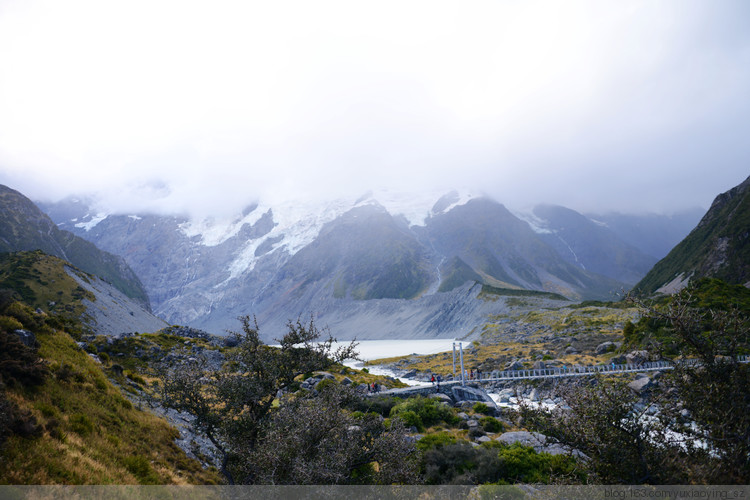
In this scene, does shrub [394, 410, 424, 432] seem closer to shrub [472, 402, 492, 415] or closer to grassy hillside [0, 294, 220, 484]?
shrub [472, 402, 492, 415]

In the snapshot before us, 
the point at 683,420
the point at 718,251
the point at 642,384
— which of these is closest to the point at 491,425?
the point at 642,384

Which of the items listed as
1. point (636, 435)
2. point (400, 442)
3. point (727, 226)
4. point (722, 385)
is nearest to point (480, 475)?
point (400, 442)

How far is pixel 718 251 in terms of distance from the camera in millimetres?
111625

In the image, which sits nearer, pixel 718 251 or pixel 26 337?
pixel 26 337

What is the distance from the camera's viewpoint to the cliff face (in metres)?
100

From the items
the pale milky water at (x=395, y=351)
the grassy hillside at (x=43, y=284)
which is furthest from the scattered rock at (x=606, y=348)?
the grassy hillside at (x=43, y=284)

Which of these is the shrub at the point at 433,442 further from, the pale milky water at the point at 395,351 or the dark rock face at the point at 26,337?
the pale milky water at the point at 395,351

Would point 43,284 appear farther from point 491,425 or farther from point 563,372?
point 563,372

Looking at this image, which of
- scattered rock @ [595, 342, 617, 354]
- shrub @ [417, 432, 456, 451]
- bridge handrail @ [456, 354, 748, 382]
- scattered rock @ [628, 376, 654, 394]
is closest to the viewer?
shrub @ [417, 432, 456, 451]

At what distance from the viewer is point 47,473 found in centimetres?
969

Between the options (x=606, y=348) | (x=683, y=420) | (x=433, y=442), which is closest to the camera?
(x=683, y=420)

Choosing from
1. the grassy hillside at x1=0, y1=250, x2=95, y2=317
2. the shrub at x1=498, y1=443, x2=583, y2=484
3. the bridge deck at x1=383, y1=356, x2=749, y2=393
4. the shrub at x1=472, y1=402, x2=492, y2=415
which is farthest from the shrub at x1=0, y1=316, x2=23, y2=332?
the grassy hillside at x1=0, y1=250, x2=95, y2=317

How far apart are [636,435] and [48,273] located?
104m

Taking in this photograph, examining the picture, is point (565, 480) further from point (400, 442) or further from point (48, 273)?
point (48, 273)
